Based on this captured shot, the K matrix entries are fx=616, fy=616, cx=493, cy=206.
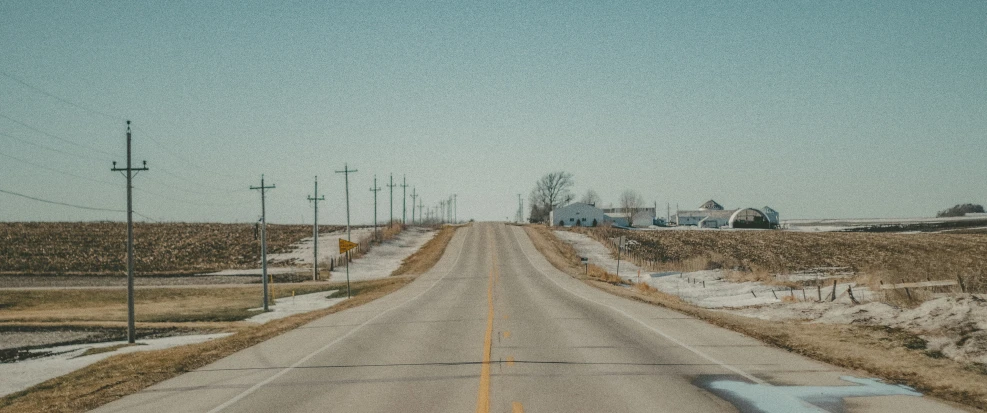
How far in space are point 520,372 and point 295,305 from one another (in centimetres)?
2986

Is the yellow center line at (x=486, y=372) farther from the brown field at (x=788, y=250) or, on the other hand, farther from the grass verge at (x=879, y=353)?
the brown field at (x=788, y=250)

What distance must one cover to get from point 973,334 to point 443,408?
35.1 ft

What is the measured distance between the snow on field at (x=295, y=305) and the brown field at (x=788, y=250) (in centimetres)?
2732

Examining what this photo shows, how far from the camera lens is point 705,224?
142 metres

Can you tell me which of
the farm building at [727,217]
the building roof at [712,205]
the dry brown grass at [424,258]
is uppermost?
the building roof at [712,205]

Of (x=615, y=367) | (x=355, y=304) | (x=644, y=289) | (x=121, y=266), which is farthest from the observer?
(x=121, y=266)

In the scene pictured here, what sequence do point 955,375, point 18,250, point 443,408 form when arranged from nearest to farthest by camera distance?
point 443,408 < point 955,375 < point 18,250

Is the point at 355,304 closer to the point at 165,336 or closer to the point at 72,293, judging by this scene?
the point at 165,336

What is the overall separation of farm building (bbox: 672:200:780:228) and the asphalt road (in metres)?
105

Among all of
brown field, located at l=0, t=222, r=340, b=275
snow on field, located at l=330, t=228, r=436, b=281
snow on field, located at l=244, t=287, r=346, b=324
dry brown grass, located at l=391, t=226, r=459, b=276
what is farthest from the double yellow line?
brown field, located at l=0, t=222, r=340, b=275

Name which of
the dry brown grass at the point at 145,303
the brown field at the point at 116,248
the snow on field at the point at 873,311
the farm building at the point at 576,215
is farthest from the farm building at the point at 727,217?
the dry brown grass at the point at 145,303

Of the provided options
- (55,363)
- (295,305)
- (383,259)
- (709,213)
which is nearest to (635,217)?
(709,213)

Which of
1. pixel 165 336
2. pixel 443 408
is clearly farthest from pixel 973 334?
pixel 165 336

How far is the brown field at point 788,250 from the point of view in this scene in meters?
49.9
